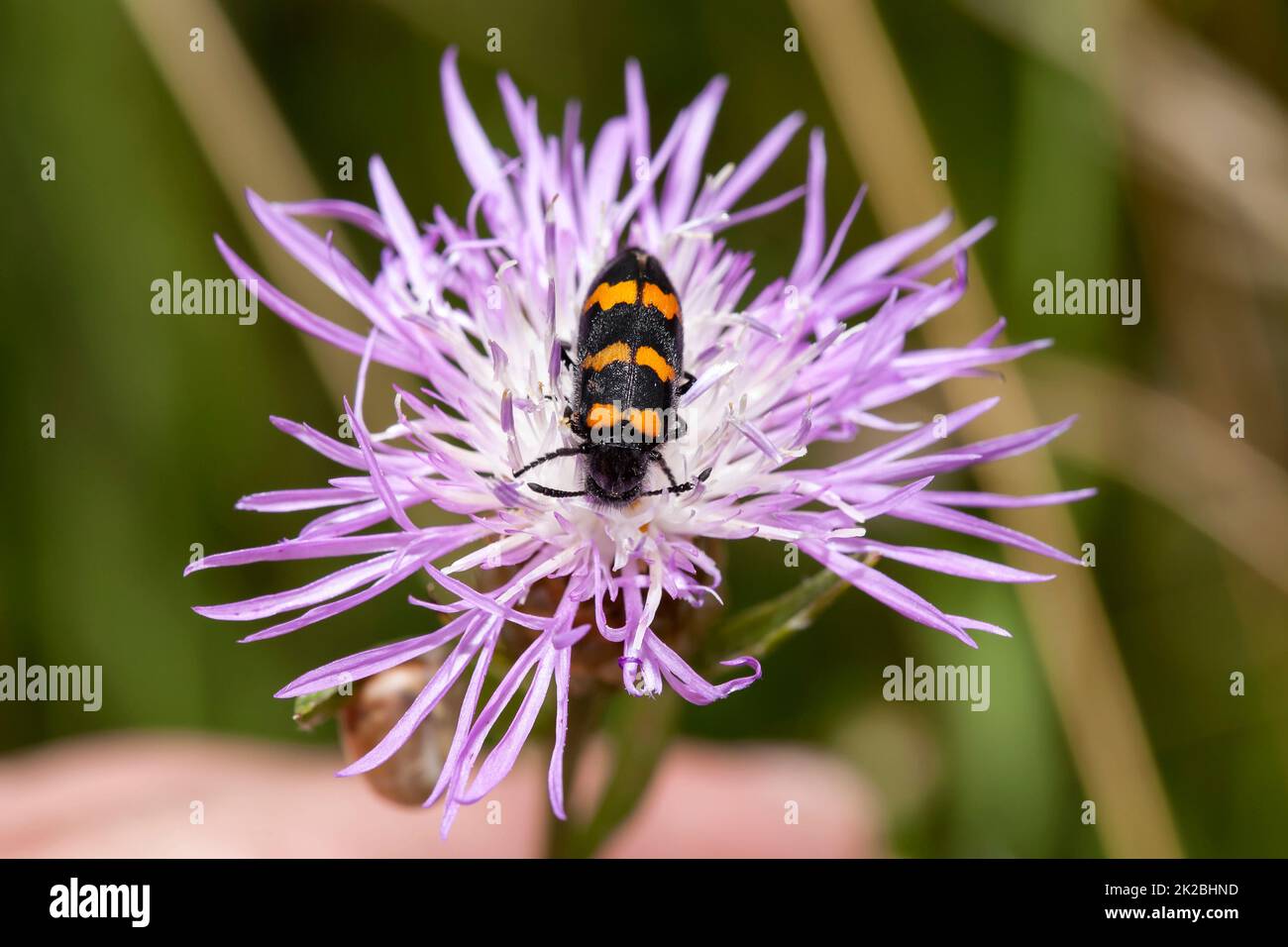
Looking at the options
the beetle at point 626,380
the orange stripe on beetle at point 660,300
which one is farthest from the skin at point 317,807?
the orange stripe on beetle at point 660,300

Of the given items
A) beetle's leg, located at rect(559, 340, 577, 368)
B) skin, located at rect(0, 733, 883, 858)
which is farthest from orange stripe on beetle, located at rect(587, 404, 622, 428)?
skin, located at rect(0, 733, 883, 858)

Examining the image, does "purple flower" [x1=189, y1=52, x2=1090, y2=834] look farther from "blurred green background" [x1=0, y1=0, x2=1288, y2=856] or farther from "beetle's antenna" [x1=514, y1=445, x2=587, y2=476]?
"blurred green background" [x1=0, y1=0, x2=1288, y2=856]

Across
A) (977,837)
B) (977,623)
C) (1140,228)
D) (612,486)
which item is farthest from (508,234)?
(1140,228)

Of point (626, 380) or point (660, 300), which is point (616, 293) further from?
point (626, 380)

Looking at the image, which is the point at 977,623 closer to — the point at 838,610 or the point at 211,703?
the point at 838,610

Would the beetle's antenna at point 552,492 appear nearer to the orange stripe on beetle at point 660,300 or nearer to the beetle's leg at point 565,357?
the beetle's leg at point 565,357

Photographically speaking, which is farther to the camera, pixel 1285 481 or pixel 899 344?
pixel 1285 481
